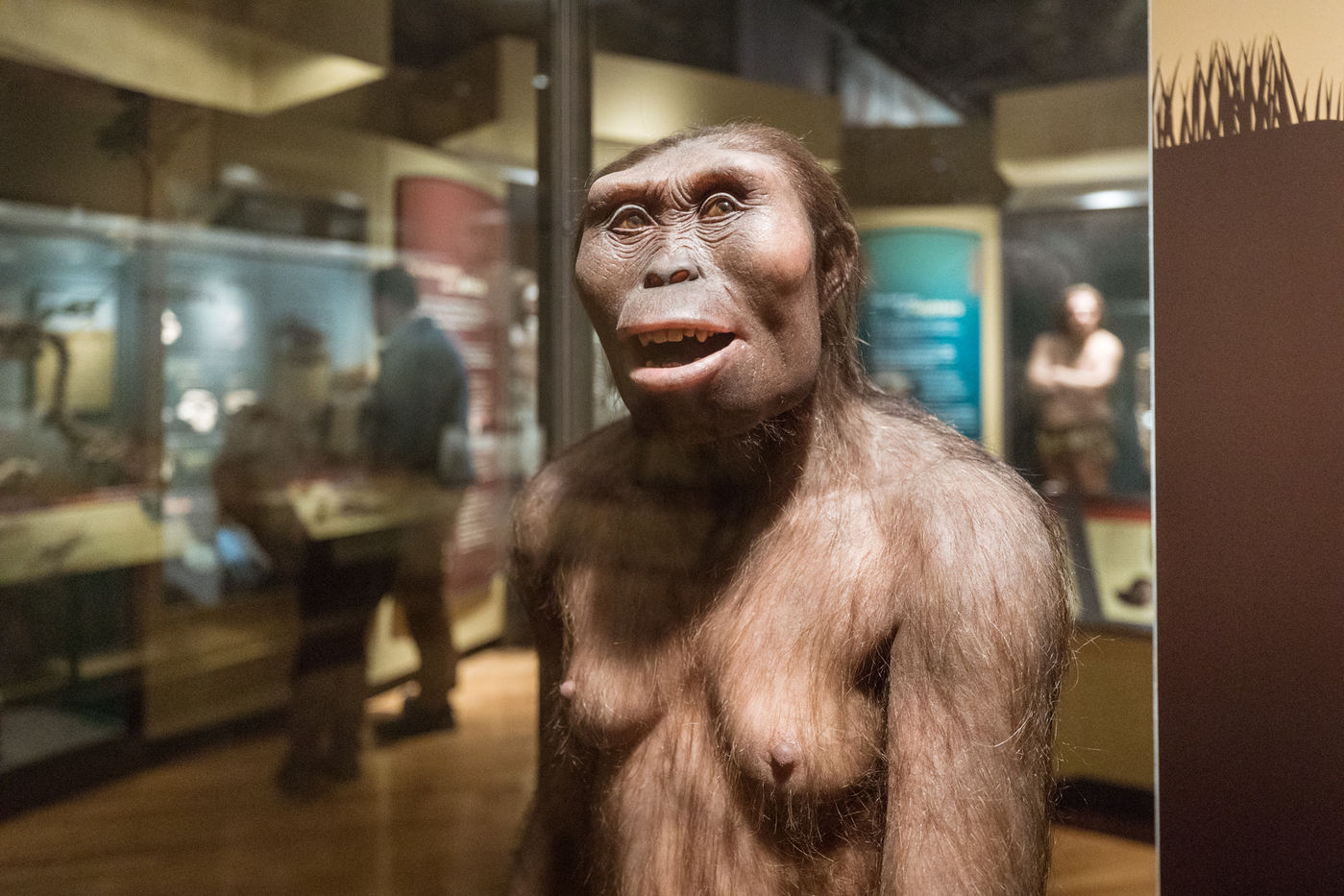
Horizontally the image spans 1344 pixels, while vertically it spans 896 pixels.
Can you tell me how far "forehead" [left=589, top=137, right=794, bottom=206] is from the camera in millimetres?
1208

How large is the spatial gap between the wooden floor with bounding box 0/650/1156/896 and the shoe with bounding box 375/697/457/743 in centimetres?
3

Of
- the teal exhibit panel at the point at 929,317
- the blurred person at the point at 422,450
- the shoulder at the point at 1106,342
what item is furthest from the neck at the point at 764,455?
the blurred person at the point at 422,450

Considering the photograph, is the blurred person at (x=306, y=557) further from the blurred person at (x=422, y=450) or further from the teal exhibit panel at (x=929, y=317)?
the teal exhibit panel at (x=929, y=317)

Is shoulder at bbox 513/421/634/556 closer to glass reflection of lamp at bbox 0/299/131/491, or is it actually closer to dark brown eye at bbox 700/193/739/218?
dark brown eye at bbox 700/193/739/218

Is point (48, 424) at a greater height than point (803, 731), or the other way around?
point (48, 424)

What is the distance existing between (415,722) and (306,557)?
0.49 meters

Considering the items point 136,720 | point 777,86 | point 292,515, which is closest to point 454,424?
point 292,515

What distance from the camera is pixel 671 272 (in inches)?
44.8

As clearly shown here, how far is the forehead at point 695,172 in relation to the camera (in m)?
1.21

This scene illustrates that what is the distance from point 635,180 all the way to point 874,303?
2.01ft

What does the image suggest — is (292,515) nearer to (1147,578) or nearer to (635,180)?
(635,180)

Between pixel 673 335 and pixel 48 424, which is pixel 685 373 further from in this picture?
pixel 48 424

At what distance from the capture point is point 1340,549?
50.2 inches

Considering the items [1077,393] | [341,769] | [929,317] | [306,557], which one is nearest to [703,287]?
[929,317]
